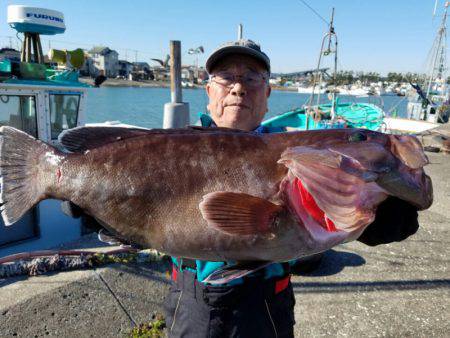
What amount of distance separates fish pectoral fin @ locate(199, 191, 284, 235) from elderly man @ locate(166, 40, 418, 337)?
0.59 metres

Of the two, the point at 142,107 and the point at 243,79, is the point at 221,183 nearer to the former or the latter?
the point at 243,79

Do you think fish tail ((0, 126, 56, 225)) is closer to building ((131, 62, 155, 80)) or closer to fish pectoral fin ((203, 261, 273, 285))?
fish pectoral fin ((203, 261, 273, 285))

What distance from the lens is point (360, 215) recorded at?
1.75 meters

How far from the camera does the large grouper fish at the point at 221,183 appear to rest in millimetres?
1797

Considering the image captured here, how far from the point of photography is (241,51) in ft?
9.11

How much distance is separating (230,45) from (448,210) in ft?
23.5

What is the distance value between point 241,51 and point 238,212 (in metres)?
1.46

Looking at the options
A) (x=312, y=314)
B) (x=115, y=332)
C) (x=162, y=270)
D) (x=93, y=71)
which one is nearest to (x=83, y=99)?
(x=162, y=270)

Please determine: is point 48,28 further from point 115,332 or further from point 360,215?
point 360,215

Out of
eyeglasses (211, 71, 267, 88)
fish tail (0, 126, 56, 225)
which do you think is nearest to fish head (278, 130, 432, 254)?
eyeglasses (211, 71, 267, 88)

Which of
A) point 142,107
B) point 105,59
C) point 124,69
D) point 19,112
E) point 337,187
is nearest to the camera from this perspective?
point 337,187

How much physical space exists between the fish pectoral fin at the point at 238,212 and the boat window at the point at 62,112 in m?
7.93

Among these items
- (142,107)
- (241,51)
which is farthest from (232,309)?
(142,107)

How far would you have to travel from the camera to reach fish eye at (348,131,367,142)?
193 cm
